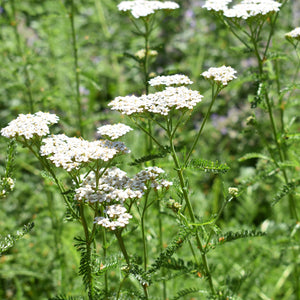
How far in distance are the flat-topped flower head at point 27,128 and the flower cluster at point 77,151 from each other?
0.08m

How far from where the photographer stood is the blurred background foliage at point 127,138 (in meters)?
3.54

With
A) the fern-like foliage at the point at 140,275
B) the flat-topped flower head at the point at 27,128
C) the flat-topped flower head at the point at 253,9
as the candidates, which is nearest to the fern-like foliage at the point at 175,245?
the fern-like foliage at the point at 140,275

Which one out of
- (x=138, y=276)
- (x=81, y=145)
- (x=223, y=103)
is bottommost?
(x=138, y=276)

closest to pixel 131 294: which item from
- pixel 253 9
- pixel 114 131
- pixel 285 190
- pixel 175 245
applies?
pixel 175 245

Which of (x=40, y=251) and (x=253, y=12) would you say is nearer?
(x=253, y=12)

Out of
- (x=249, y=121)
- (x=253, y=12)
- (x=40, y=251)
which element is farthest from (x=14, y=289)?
(x=253, y=12)

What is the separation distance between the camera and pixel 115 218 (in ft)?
6.72

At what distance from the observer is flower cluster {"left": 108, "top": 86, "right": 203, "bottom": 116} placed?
2176mm

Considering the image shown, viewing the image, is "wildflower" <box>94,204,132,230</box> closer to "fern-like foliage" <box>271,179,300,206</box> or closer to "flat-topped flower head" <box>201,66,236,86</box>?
"flat-topped flower head" <box>201,66,236,86</box>

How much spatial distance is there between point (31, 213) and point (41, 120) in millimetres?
2456

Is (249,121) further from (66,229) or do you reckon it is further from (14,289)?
(14,289)

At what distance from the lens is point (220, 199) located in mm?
4875

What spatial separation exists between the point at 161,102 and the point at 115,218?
0.67 meters

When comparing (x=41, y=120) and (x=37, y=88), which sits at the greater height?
(x=37, y=88)
